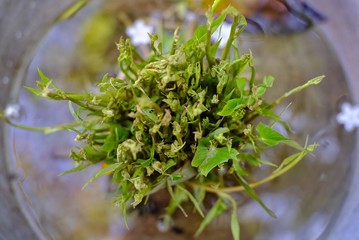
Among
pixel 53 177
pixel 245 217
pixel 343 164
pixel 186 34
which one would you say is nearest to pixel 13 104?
pixel 53 177

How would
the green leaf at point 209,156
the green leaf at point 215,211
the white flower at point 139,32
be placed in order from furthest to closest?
the white flower at point 139,32, the green leaf at point 215,211, the green leaf at point 209,156

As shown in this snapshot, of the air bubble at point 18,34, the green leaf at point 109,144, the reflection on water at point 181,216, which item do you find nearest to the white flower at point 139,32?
the reflection on water at point 181,216

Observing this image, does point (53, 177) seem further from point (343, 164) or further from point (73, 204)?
point (343, 164)

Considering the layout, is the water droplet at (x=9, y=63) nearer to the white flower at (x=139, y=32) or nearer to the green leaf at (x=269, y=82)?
the white flower at (x=139, y=32)

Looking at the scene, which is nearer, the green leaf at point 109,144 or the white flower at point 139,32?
the green leaf at point 109,144

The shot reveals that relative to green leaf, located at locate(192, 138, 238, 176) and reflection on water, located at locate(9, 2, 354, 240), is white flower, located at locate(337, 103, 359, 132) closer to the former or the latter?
reflection on water, located at locate(9, 2, 354, 240)

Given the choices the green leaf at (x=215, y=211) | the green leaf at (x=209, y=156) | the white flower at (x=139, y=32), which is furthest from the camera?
the white flower at (x=139, y=32)
